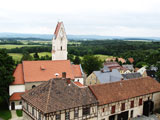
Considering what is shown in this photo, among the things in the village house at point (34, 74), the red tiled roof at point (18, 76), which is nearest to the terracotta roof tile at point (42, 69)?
the village house at point (34, 74)

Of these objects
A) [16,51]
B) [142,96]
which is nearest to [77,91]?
[142,96]

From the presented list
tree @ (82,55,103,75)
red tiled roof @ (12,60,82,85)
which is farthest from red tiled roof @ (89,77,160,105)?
tree @ (82,55,103,75)

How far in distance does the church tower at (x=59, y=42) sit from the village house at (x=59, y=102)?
2441cm

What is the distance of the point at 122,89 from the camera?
3203 centimetres

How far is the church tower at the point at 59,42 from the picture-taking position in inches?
2019

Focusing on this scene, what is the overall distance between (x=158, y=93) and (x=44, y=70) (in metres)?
25.1

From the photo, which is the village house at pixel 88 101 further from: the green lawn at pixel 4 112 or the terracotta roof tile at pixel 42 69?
the terracotta roof tile at pixel 42 69

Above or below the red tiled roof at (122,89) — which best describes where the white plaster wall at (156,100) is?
below

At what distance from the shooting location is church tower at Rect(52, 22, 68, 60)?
51281 millimetres

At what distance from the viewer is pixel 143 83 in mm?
35469

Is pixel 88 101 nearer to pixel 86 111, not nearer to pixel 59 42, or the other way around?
pixel 86 111

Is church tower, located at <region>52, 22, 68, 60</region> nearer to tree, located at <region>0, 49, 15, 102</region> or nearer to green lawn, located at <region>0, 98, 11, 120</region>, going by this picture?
tree, located at <region>0, 49, 15, 102</region>

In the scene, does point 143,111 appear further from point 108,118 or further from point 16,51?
point 16,51

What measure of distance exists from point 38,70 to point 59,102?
17362 millimetres
